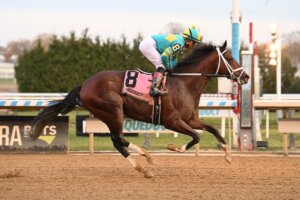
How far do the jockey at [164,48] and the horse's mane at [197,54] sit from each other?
88 mm

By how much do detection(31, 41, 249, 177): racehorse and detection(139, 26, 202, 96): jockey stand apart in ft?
0.53

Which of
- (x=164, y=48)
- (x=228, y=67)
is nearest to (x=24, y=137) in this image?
(x=164, y=48)

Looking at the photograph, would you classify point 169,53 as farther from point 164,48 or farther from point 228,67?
point 228,67

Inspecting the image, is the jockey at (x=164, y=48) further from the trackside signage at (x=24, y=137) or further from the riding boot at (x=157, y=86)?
the trackside signage at (x=24, y=137)

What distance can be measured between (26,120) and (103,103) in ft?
14.8

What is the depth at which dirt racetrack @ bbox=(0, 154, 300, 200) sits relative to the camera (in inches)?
314

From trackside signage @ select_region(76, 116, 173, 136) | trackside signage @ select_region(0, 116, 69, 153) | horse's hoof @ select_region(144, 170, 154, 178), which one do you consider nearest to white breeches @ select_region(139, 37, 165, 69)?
horse's hoof @ select_region(144, 170, 154, 178)

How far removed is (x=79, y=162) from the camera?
12195mm

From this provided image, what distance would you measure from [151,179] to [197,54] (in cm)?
220

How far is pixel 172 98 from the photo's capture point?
33.6 ft

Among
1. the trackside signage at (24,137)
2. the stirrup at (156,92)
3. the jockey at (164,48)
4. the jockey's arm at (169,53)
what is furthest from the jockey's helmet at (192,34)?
the trackside signage at (24,137)

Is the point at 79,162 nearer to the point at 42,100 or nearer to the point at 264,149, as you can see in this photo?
the point at 42,100

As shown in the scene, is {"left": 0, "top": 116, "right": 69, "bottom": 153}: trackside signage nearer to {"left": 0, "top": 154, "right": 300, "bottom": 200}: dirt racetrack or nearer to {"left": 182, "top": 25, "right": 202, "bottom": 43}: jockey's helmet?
{"left": 0, "top": 154, "right": 300, "bottom": 200}: dirt racetrack

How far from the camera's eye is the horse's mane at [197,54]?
10.7 metres
